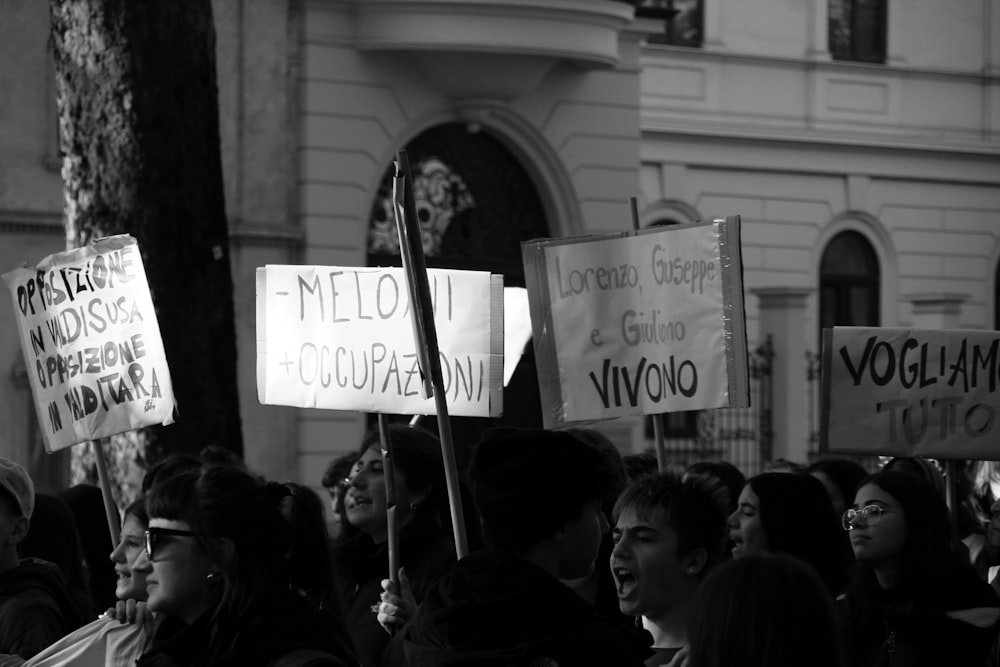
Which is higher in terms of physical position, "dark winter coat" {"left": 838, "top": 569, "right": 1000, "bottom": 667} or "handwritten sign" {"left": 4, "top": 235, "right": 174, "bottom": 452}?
"handwritten sign" {"left": 4, "top": 235, "right": 174, "bottom": 452}

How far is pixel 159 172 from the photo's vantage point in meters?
9.02

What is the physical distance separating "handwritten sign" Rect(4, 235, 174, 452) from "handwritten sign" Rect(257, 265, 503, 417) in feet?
1.40

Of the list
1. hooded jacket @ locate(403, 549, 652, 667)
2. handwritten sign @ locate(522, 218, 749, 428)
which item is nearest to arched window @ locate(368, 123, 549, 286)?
handwritten sign @ locate(522, 218, 749, 428)

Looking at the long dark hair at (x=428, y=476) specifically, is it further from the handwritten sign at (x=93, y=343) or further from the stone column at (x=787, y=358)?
the stone column at (x=787, y=358)

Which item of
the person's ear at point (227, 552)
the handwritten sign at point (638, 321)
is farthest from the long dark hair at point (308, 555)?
the handwritten sign at point (638, 321)

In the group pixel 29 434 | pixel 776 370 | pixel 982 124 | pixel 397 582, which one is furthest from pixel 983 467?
pixel 982 124

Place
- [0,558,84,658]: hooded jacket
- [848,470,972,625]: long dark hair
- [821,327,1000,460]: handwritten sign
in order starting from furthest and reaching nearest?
[821,327,1000,460]: handwritten sign → [848,470,972,625]: long dark hair → [0,558,84,658]: hooded jacket

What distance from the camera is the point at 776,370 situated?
67.1 ft

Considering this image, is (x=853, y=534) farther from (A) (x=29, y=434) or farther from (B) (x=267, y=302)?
(A) (x=29, y=434)

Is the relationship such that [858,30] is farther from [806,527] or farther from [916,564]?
[916,564]

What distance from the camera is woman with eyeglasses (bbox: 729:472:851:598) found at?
5254mm

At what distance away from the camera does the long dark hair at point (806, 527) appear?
17.2ft

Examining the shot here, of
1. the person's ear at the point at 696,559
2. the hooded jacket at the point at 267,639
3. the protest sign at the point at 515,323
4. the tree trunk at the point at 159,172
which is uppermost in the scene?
the tree trunk at the point at 159,172

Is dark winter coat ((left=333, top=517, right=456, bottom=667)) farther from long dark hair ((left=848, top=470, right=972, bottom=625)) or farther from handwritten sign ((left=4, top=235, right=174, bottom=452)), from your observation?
long dark hair ((left=848, top=470, right=972, bottom=625))
